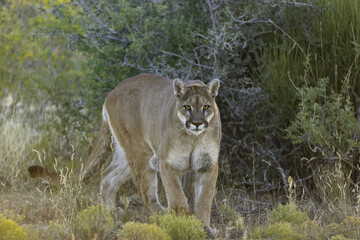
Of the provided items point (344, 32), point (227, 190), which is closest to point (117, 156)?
point (227, 190)

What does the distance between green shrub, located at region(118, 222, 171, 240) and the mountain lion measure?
0.84 metres

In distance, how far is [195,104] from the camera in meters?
5.22

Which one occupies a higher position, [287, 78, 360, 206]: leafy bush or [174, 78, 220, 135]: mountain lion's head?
[174, 78, 220, 135]: mountain lion's head

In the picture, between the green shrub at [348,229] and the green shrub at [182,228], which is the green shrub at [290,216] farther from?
the green shrub at [182,228]

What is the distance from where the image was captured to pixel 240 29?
697 cm

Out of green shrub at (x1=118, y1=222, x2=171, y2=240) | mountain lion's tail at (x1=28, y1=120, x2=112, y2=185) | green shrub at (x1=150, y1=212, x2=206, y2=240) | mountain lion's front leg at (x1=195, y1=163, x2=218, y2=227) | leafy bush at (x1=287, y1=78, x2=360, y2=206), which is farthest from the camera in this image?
mountain lion's tail at (x1=28, y1=120, x2=112, y2=185)

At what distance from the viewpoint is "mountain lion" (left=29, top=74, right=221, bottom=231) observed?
5.29 meters

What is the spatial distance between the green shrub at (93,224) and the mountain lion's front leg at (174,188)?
711mm

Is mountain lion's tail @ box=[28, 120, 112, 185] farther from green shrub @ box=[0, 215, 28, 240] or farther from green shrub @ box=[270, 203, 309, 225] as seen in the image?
green shrub @ box=[270, 203, 309, 225]

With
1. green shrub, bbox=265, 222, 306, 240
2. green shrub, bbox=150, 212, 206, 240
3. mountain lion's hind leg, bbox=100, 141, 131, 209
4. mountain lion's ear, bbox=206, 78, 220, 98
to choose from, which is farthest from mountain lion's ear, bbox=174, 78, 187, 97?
green shrub, bbox=265, 222, 306, 240

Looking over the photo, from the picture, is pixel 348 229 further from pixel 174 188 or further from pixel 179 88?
pixel 179 88

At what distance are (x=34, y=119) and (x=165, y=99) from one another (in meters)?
4.10

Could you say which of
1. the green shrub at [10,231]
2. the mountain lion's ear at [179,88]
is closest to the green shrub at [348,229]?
the mountain lion's ear at [179,88]

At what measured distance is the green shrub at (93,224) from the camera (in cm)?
481
